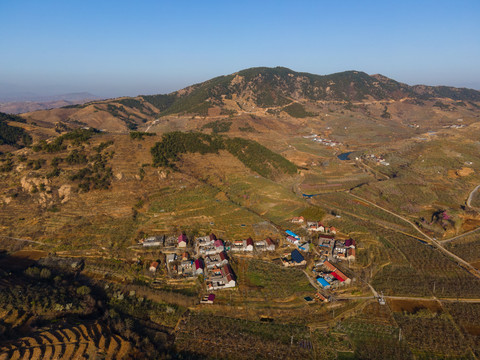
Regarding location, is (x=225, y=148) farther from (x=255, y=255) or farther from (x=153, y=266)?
(x=153, y=266)

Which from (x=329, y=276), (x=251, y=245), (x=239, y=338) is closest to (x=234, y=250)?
(x=251, y=245)

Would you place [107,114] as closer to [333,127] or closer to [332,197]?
[333,127]

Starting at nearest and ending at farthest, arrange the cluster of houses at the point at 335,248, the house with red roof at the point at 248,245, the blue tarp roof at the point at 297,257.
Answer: the blue tarp roof at the point at 297,257
the cluster of houses at the point at 335,248
the house with red roof at the point at 248,245

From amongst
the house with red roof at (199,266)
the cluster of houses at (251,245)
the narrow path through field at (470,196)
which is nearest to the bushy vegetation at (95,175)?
the house with red roof at (199,266)

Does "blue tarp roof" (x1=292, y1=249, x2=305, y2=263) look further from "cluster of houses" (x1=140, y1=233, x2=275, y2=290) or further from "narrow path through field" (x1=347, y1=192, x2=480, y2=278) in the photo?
"narrow path through field" (x1=347, y1=192, x2=480, y2=278)

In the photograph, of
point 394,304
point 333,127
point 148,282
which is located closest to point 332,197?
point 394,304

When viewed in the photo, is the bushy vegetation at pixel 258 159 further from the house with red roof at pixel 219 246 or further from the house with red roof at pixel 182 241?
the house with red roof at pixel 182 241
